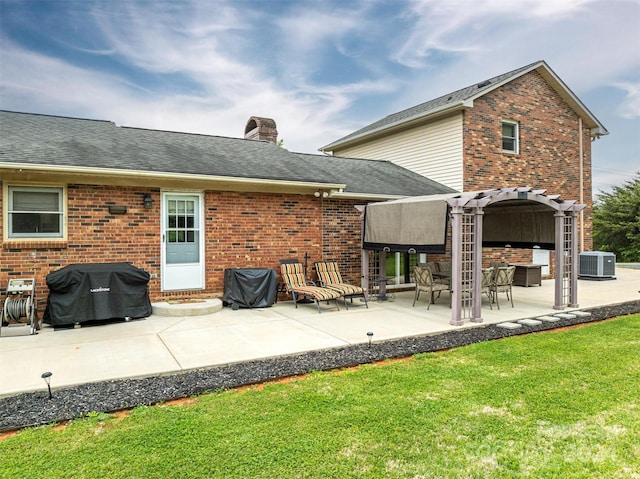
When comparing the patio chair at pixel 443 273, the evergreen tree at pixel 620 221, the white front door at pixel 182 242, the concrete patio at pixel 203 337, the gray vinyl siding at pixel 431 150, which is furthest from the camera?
the evergreen tree at pixel 620 221

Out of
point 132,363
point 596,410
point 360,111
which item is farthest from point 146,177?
point 360,111

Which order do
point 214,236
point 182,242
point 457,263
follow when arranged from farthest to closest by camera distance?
1. point 214,236
2. point 182,242
3. point 457,263

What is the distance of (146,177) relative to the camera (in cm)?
823

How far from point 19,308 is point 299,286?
16.2 feet

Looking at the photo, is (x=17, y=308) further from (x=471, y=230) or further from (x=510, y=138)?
(x=510, y=138)

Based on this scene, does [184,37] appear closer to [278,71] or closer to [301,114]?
[278,71]

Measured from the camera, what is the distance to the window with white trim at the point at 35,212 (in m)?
7.62

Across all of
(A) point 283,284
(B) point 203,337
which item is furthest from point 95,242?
(A) point 283,284

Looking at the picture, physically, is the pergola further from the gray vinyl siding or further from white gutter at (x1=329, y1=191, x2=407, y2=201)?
the gray vinyl siding

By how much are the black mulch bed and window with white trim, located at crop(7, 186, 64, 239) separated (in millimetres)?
4419

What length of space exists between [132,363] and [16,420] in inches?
61.3

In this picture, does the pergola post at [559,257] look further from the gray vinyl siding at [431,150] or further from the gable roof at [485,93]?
the gable roof at [485,93]

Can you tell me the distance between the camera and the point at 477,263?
764cm

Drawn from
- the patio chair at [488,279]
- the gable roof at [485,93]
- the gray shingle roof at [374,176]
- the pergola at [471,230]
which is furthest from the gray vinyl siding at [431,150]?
the patio chair at [488,279]
